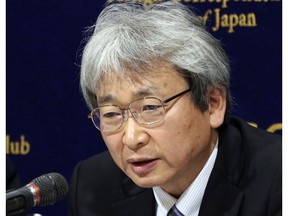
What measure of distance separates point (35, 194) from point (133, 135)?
44cm

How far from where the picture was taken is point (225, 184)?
1.68 m

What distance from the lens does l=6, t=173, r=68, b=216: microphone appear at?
1.10m

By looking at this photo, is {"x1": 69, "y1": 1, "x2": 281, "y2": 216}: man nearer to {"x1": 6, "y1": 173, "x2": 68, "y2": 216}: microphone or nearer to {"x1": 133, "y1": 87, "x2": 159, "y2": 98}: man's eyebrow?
{"x1": 133, "y1": 87, "x2": 159, "y2": 98}: man's eyebrow

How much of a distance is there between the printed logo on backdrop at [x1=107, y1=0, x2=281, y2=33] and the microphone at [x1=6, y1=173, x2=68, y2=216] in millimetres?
1080

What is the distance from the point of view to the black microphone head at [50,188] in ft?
3.86

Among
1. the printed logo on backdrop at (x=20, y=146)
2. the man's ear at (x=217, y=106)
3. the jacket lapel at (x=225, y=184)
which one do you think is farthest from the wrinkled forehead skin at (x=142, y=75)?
the printed logo on backdrop at (x=20, y=146)

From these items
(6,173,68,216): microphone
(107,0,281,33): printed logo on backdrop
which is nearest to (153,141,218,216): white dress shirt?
(6,173,68,216): microphone

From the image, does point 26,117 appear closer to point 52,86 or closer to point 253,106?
point 52,86

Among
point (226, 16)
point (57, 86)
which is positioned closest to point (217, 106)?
point (226, 16)

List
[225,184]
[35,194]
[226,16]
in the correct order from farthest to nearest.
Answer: [226,16]
[225,184]
[35,194]

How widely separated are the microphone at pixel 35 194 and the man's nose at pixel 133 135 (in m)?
0.31

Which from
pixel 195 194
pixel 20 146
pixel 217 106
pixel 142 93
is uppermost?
pixel 142 93

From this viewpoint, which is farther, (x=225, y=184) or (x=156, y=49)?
(x=225, y=184)

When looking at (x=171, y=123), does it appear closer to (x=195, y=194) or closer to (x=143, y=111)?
(x=143, y=111)
